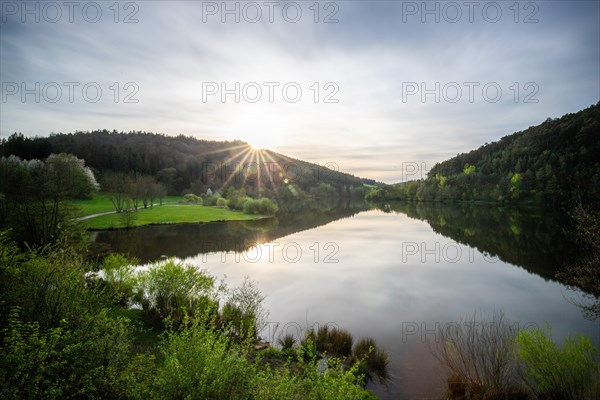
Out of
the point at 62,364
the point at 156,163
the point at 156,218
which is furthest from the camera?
the point at 156,163

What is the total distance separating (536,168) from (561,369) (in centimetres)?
11573

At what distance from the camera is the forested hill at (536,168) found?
87438 mm

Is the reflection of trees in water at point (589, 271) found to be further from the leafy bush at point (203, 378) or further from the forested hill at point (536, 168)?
the forested hill at point (536, 168)

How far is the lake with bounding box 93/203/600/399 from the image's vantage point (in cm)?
1550

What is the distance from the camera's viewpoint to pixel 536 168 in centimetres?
10150

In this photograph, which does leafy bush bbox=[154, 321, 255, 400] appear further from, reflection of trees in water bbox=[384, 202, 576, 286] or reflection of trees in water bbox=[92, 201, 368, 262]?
reflection of trees in water bbox=[384, 202, 576, 286]

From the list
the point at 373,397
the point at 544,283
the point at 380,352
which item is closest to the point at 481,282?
the point at 544,283

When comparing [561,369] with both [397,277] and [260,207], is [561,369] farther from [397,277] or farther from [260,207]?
[260,207]

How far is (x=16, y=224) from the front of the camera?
A: 77.3ft

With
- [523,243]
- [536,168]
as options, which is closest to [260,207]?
[523,243]

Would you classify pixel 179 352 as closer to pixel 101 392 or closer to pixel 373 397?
pixel 101 392

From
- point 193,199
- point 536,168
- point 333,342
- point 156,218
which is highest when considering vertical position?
point 536,168

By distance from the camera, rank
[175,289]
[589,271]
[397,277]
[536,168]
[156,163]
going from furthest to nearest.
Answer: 1. [156,163]
2. [536,168]
3. [397,277]
4. [589,271]
5. [175,289]

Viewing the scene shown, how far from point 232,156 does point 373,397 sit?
Result: 19487 centimetres
